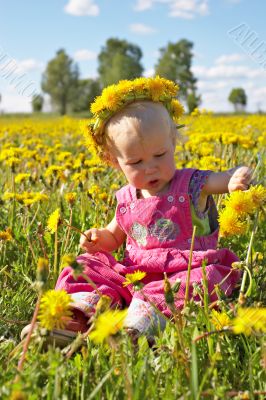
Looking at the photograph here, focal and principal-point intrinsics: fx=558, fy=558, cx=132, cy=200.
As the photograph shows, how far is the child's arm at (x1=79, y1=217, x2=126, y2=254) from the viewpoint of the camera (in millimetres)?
1969

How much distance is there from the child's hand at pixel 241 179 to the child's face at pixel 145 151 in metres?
0.24

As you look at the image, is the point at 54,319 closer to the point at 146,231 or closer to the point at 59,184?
the point at 146,231

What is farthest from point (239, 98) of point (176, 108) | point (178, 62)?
point (176, 108)

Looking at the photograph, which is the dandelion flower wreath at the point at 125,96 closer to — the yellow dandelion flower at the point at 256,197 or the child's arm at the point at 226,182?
the child's arm at the point at 226,182

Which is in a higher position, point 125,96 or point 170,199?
point 125,96

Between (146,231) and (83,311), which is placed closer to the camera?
(83,311)

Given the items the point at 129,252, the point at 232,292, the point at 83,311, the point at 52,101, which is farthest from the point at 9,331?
the point at 52,101

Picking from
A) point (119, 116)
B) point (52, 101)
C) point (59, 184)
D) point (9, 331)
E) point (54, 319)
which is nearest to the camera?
point (54, 319)

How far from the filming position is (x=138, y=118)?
5.82ft

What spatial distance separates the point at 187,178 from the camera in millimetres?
1905

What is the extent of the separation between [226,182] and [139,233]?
14.2 inches

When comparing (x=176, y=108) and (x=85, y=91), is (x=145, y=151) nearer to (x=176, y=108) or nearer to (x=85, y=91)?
(x=176, y=108)

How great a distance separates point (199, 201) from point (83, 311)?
1.84 ft

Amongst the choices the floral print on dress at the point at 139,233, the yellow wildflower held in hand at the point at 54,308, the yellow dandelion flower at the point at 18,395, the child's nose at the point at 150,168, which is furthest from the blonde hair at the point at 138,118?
the yellow dandelion flower at the point at 18,395
